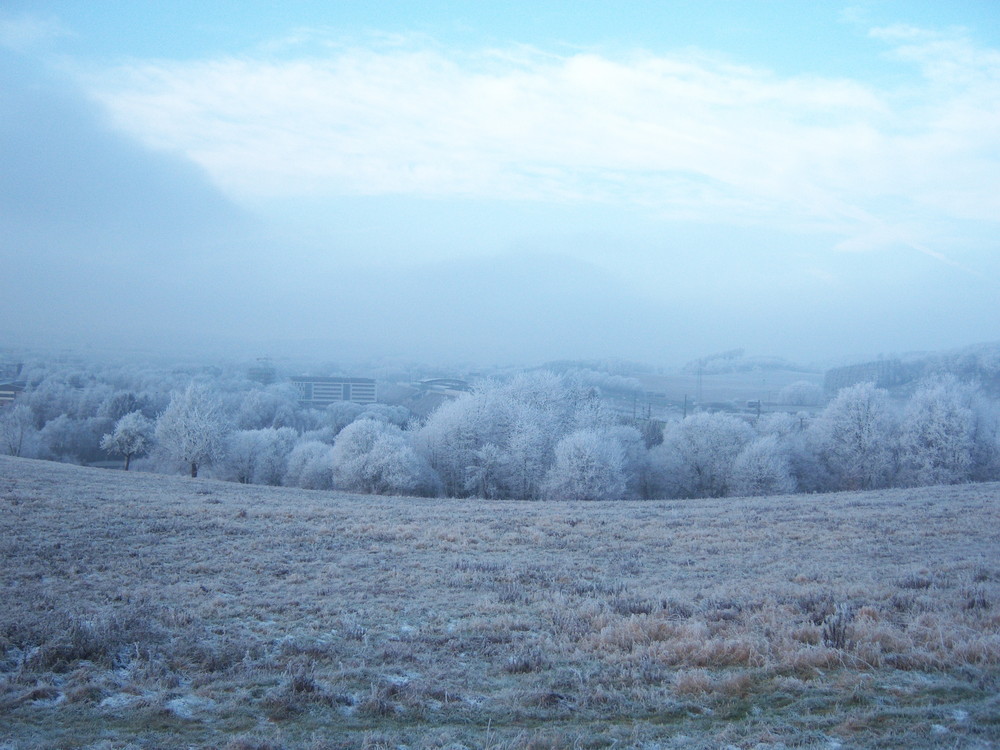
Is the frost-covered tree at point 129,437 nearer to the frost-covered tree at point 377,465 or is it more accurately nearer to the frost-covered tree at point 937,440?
the frost-covered tree at point 377,465

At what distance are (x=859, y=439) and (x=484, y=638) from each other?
48.7m

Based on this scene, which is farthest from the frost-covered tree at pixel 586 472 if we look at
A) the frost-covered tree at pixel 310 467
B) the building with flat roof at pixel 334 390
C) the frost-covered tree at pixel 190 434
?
the building with flat roof at pixel 334 390

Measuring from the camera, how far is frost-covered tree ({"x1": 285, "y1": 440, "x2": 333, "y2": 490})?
1891 inches

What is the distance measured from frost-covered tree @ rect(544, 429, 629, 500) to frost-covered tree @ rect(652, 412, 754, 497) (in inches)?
235

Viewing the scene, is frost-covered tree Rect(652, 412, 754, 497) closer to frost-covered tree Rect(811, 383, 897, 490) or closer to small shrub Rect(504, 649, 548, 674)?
frost-covered tree Rect(811, 383, 897, 490)

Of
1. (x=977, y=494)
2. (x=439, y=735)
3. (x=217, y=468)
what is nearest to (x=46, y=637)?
(x=439, y=735)

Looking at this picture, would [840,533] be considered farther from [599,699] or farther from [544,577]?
[599,699]

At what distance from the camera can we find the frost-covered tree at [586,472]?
145ft

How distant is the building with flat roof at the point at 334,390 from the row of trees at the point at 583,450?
35467mm

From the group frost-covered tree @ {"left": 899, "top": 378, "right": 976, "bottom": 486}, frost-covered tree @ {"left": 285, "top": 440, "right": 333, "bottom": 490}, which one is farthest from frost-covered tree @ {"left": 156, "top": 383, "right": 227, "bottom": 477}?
frost-covered tree @ {"left": 899, "top": 378, "right": 976, "bottom": 486}

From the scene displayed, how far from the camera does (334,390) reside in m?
93.8

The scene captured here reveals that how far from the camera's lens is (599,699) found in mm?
6410

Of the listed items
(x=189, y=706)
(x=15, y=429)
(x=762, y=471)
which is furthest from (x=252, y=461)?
(x=189, y=706)

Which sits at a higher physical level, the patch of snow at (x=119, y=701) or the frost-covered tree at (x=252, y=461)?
the patch of snow at (x=119, y=701)
